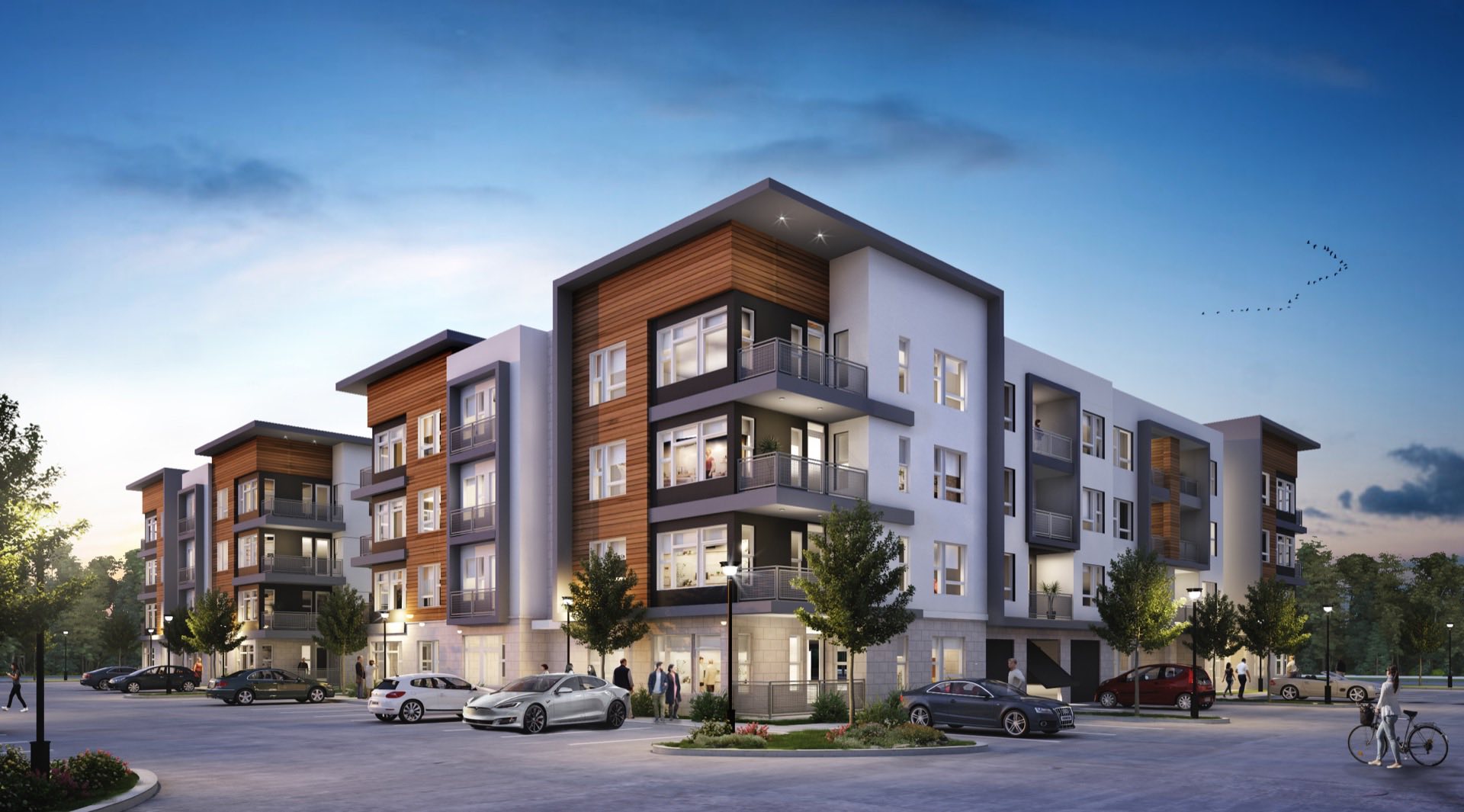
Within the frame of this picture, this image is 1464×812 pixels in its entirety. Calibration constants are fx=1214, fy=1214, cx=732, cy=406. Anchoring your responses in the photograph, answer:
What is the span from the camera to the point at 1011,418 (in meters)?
46.5

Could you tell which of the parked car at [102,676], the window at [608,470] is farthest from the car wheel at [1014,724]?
the parked car at [102,676]

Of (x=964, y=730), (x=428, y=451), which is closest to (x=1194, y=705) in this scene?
(x=964, y=730)

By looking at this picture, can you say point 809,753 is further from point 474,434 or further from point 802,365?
point 474,434

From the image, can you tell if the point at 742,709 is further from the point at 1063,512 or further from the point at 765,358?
the point at 1063,512

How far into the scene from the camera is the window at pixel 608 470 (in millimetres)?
42625

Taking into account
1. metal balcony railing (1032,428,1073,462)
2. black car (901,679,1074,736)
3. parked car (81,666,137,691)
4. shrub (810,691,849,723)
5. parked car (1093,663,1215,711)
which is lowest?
parked car (81,666,137,691)

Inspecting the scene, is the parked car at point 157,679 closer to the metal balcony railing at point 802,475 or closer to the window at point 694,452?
the window at point 694,452

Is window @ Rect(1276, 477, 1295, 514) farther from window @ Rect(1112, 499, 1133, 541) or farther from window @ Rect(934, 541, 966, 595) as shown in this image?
window @ Rect(934, 541, 966, 595)

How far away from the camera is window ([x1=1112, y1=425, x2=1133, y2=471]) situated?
55144 mm

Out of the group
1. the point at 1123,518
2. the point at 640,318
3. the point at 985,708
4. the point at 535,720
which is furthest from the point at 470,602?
the point at 1123,518

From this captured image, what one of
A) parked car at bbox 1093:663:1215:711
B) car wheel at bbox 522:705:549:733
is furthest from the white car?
parked car at bbox 1093:663:1215:711

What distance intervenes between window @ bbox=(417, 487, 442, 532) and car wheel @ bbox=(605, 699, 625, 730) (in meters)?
21.1

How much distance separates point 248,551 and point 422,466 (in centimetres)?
2495

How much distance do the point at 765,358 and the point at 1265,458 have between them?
41742 millimetres
